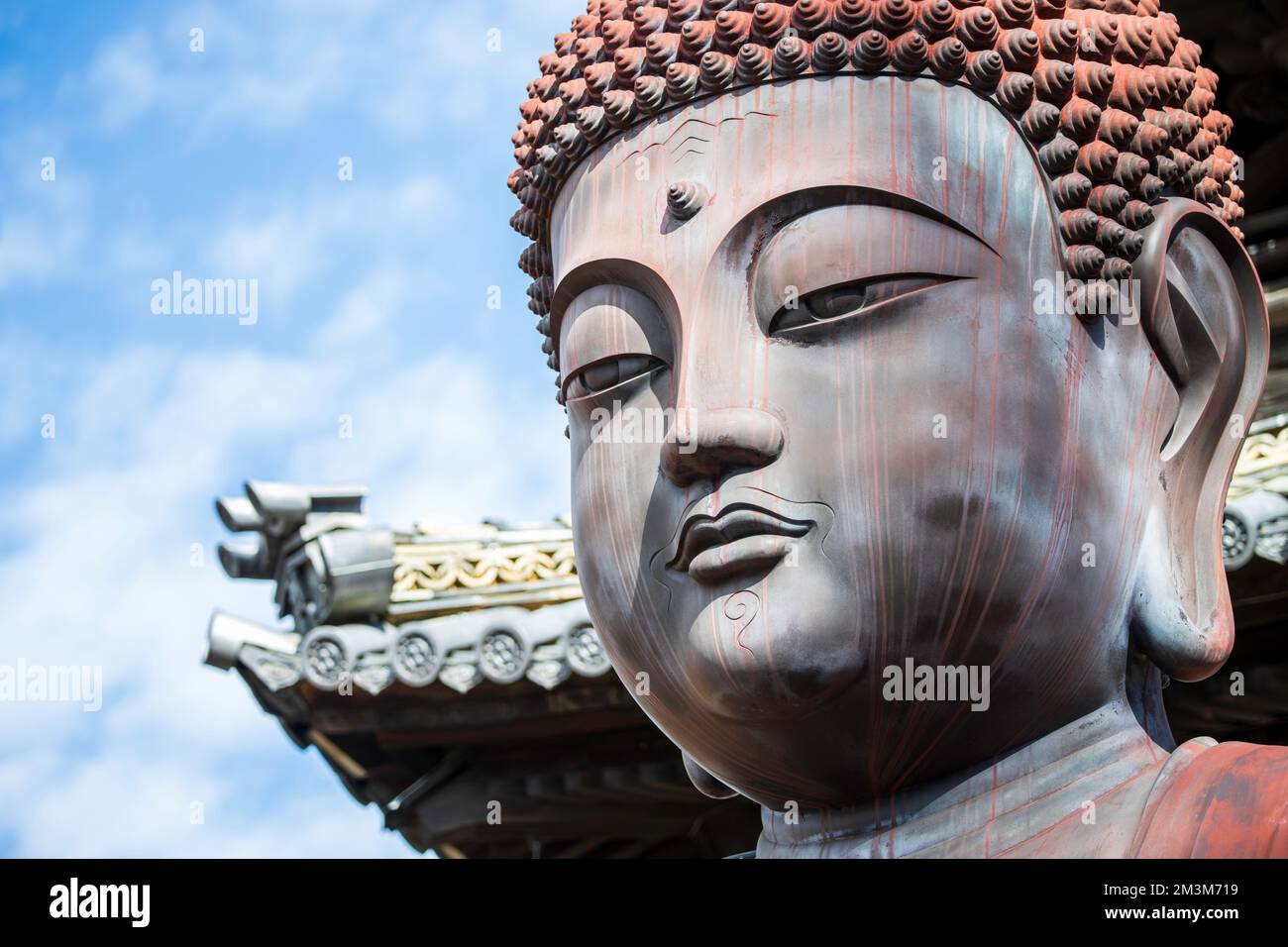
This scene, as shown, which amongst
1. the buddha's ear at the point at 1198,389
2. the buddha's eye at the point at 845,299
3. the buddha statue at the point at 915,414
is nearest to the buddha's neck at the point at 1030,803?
the buddha statue at the point at 915,414

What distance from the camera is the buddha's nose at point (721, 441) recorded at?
2.69m

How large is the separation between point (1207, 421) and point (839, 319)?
0.69 m

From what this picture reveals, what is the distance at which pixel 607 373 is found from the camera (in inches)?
118

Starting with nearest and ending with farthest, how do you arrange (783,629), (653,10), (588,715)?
(783,629) < (653,10) < (588,715)

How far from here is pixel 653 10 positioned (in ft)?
10.3

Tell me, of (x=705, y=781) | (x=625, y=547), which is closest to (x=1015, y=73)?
(x=625, y=547)

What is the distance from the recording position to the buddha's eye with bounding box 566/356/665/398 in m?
2.95

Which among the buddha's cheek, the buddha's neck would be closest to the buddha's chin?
the buddha's cheek

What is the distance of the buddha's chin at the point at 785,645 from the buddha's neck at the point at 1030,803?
10.1 inches

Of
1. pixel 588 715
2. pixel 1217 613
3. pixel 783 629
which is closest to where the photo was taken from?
pixel 783 629

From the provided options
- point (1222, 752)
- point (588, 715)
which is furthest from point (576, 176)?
point (588, 715)

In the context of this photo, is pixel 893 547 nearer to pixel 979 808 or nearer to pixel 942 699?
pixel 942 699

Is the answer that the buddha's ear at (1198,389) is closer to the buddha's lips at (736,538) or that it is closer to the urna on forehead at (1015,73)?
the urna on forehead at (1015,73)

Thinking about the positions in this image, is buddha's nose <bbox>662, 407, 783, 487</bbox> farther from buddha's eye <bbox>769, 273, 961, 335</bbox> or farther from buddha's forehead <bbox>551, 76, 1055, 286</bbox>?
buddha's forehead <bbox>551, 76, 1055, 286</bbox>
